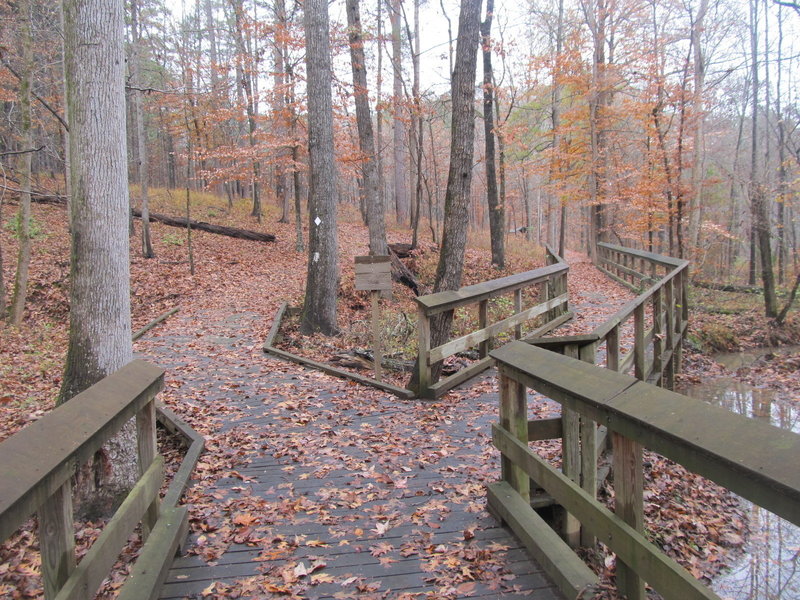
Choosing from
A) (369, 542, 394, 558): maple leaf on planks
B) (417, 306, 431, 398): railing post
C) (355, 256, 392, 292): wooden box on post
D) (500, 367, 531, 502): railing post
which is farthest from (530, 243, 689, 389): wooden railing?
(355, 256, 392, 292): wooden box on post

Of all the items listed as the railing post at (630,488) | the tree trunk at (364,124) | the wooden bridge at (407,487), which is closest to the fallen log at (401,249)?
the tree trunk at (364,124)

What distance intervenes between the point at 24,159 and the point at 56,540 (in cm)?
1216

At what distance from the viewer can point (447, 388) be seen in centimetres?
707

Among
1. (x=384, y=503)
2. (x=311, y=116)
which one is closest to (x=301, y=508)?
(x=384, y=503)

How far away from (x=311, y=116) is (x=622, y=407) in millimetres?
9883

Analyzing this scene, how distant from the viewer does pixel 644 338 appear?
6945 millimetres

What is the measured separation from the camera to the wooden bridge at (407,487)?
80.0 inches

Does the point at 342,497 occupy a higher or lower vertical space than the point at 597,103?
lower

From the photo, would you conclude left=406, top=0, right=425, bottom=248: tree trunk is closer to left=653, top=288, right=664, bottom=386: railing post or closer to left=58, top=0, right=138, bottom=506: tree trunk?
left=653, top=288, right=664, bottom=386: railing post

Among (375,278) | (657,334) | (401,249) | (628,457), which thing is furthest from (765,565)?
(401,249)

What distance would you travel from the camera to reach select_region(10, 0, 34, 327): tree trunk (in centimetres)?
1028

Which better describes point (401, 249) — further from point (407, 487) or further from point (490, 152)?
point (407, 487)

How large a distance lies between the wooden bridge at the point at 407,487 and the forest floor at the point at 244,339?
0.20 m

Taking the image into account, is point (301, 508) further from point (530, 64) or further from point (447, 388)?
point (530, 64)
